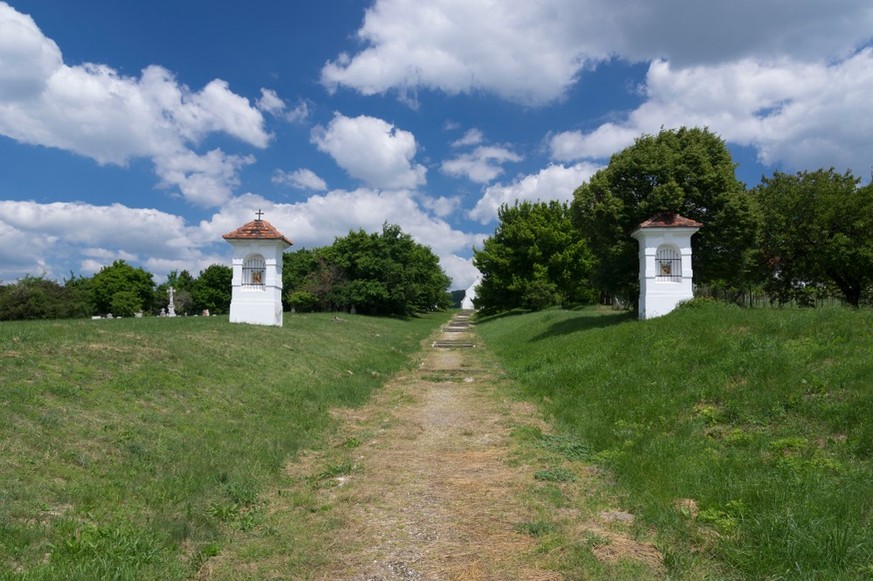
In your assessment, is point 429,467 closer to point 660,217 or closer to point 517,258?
point 660,217

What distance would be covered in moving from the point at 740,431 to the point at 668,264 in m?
11.0

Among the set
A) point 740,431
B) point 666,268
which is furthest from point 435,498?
point 666,268

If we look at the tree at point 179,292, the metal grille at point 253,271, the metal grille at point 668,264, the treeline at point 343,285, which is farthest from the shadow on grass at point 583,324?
the tree at point 179,292

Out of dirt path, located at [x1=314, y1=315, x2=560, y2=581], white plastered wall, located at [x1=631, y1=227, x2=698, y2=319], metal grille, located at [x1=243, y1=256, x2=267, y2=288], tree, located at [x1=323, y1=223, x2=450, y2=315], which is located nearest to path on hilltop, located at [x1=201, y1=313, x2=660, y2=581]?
dirt path, located at [x1=314, y1=315, x2=560, y2=581]

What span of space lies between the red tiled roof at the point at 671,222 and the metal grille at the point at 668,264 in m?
0.83

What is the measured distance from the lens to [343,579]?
14.1 feet

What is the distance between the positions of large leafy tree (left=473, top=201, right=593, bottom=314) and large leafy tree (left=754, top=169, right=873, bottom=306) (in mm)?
16507

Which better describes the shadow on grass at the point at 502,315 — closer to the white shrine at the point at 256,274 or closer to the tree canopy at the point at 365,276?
the tree canopy at the point at 365,276

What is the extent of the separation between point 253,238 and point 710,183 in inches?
630

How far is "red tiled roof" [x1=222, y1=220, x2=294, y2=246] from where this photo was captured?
68.5 feet

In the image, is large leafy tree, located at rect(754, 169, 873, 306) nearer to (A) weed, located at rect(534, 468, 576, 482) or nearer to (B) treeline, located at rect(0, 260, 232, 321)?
(A) weed, located at rect(534, 468, 576, 482)

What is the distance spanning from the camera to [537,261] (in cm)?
4422

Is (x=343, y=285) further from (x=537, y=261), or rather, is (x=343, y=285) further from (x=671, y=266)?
(x=671, y=266)

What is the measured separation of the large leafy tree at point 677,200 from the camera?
59.1 feet
